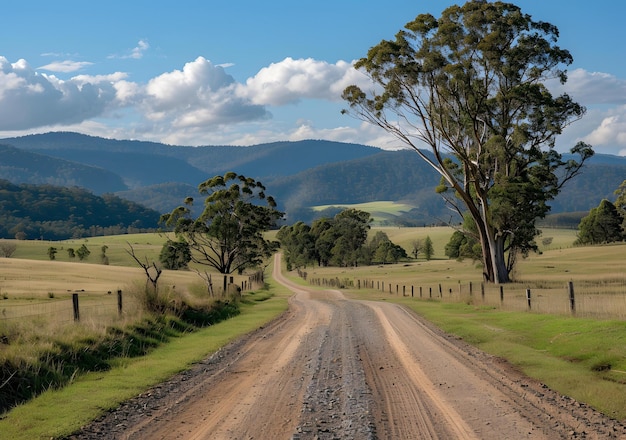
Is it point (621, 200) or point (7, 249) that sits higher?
point (621, 200)

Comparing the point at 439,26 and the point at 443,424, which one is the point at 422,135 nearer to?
the point at 439,26

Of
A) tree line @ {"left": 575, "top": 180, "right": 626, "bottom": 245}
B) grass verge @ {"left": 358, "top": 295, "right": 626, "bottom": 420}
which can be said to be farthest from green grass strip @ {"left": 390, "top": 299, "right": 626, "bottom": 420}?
tree line @ {"left": 575, "top": 180, "right": 626, "bottom": 245}

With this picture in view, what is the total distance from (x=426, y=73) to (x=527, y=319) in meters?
26.0

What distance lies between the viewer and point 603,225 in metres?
110

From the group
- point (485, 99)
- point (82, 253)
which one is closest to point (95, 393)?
point (485, 99)

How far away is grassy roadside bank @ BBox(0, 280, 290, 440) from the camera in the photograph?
29.2 feet

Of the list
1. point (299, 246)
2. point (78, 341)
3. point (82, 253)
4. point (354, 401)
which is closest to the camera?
point (354, 401)

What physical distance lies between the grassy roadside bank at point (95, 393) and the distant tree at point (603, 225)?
340ft

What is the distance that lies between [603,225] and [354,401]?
369 ft

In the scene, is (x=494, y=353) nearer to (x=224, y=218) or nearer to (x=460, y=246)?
(x=224, y=218)

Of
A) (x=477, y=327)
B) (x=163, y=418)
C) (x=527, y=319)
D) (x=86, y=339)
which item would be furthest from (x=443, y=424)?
(x=527, y=319)

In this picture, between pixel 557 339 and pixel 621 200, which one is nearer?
pixel 557 339

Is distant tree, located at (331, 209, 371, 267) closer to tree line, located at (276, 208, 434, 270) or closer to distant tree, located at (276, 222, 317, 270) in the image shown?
tree line, located at (276, 208, 434, 270)

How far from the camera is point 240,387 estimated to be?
→ 37.6ft
